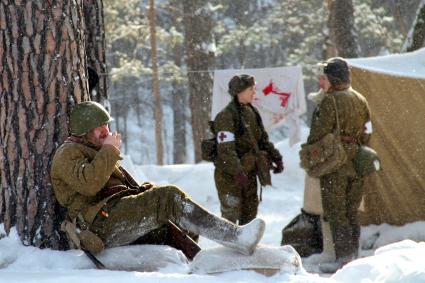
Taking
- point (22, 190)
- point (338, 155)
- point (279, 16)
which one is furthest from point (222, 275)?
point (279, 16)

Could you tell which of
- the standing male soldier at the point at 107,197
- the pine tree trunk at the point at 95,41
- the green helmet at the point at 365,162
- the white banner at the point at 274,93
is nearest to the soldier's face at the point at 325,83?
the green helmet at the point at 365,162

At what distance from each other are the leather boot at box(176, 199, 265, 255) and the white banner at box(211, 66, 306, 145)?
21.9 feet

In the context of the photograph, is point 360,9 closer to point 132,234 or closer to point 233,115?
point 233,115

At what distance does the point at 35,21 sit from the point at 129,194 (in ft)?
4.14

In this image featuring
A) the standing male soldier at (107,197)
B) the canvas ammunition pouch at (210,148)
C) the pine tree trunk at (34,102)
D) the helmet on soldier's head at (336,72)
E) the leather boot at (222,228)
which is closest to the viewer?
the leather boot at (222,228)

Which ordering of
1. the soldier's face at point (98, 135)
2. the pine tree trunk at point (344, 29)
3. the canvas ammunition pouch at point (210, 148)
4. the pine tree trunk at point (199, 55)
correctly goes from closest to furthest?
the soldier's face at point (98, 135)
the canvas ammunition pouch at point (210, 148)
the pine tree trunk at point (344, 29)
the pine tree trunk at point (199, 55)

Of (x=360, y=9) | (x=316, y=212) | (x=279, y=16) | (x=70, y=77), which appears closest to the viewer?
(x=70, y=77)

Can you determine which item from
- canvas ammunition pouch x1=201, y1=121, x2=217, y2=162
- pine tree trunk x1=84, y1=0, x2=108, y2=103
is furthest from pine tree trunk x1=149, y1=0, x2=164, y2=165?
canvas ammunition pouch x1=201, y1=121, x2=217, y2=162

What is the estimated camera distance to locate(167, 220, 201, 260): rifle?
511 centimetres

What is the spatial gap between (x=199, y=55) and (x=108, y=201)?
36.4ft

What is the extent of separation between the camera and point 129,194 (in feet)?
16.1

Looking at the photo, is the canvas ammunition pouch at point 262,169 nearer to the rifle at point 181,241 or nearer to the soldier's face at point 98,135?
the rifle at point 181,241

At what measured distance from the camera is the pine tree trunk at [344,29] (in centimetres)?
1348

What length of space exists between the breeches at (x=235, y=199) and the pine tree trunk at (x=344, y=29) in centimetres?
707
